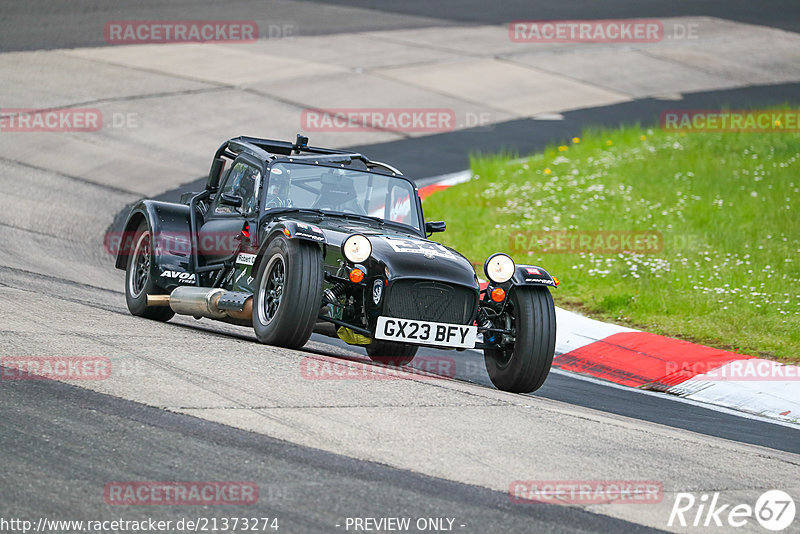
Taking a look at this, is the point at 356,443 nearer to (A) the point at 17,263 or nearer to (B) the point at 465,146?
(A) the point at 17,263

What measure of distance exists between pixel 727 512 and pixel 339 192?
4.87 metres

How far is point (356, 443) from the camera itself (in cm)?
571

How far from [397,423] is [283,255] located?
2.26 m

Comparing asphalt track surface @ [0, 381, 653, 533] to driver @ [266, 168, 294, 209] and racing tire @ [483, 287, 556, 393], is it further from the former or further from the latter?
driver @ [266, 168, 294, 209]

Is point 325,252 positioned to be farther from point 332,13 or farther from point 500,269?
point 332,13

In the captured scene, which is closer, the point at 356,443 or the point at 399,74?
the point at 356,443

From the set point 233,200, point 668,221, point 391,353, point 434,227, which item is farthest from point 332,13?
point 391,353

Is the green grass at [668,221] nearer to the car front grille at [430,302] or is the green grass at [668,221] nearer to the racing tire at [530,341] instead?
the racing tire at [530,341]

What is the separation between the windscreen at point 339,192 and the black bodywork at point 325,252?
0.06m

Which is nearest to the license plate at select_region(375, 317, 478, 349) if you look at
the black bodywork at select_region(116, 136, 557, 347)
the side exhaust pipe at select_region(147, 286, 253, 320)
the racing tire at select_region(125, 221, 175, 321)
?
the black bodywork at select_region(116, 136, 557, 347)

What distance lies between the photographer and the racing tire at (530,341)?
8.07 metres

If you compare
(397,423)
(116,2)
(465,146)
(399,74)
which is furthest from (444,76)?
(397,423)

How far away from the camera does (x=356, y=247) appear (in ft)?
25.8

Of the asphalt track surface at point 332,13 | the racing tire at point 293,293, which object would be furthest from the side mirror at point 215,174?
the asphalt track surface at point 332,13
